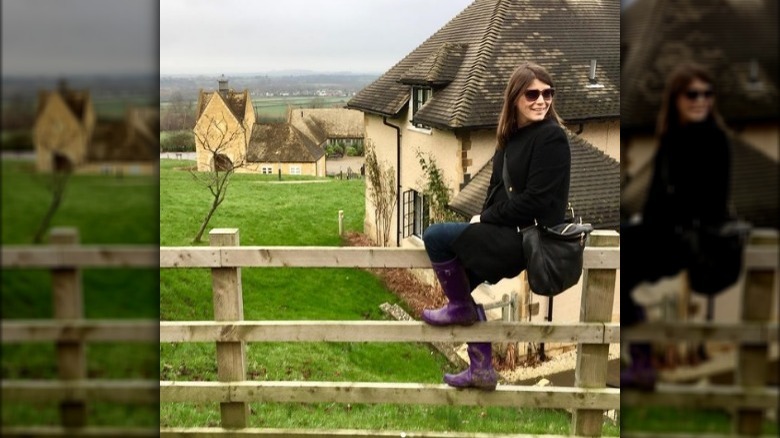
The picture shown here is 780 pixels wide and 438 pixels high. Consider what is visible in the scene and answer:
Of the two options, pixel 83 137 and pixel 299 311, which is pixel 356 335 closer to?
pixel 83 137

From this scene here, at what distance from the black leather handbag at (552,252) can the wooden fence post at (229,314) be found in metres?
1.31

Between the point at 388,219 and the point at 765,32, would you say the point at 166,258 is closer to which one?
the point at 765,32

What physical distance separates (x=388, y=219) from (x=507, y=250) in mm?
15123

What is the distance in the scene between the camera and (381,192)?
17578mm

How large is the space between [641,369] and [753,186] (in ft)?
0.41

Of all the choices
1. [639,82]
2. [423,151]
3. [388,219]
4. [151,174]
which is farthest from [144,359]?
[388,219]

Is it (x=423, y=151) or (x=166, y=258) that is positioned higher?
(x=423, y=151)

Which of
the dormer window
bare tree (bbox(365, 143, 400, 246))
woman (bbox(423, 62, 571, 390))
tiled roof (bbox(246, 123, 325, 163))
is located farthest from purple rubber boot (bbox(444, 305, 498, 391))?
tiled roof (bbox(246, 123, 325, 163))

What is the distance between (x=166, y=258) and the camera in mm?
3000

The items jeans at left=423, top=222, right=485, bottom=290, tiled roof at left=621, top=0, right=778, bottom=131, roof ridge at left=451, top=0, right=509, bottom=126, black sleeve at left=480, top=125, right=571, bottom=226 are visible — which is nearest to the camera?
tiled roof at left=621, top=0, right=778, bottom=131

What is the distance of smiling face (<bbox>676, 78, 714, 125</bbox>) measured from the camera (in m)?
0.35

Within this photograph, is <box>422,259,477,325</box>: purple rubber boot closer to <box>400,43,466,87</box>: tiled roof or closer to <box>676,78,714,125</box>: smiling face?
<box>676,78,714,125</box>: smiling face

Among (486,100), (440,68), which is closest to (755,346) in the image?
(486,100)

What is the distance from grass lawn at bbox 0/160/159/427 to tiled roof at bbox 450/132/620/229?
9.74 m
